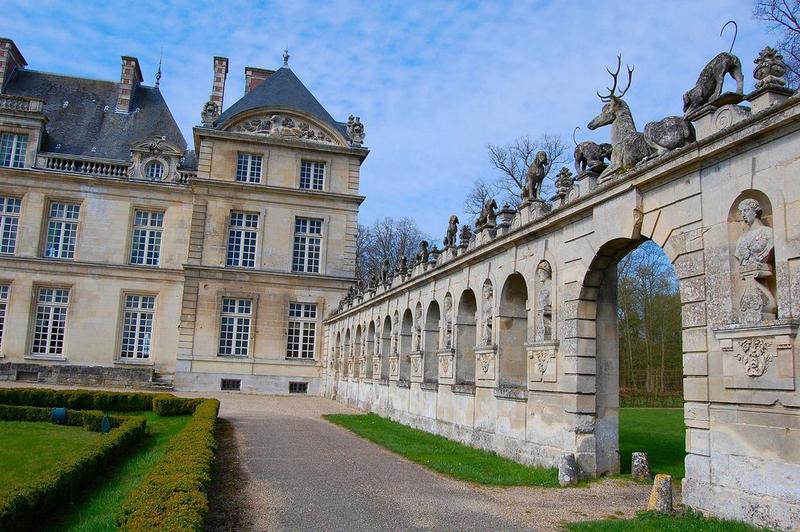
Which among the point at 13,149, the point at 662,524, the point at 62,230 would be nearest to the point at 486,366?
the point at 662,524

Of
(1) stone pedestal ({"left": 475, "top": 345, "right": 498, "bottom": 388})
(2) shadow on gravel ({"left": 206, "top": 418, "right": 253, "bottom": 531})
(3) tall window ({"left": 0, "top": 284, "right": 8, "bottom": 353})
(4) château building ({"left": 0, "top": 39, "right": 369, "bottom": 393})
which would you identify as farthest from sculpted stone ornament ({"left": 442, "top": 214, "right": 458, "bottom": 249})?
(3) tall window ({"left": 0, "top": 284, "right": 8, "bottom": 353})

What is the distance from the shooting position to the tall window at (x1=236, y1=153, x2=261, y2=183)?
103 feet

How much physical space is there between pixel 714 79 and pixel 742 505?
449 centimetres

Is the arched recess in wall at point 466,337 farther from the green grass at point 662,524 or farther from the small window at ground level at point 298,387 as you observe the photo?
the small window at ground level at point 298,387

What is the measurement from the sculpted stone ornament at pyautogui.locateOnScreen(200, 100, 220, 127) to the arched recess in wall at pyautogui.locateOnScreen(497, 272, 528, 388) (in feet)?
75.0

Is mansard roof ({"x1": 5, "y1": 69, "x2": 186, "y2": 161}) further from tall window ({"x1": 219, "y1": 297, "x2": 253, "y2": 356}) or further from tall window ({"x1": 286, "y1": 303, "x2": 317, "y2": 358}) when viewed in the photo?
tall window ({"x1": 286, "y1": 303, "x2": 317, "y2": 358})

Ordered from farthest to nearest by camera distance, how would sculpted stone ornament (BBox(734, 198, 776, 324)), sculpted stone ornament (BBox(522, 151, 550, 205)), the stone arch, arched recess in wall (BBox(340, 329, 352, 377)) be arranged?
arched recess in wall (BBox(340, 329, 352, 377)) < sculpted stone ornament (BBox(522, 151, 550, 205)) < the stone arch < sculpted stone ornament (BBox(734, 198, 776, 324))

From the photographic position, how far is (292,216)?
31672mm

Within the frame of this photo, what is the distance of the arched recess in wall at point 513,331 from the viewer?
1191cm

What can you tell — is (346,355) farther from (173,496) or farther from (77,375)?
(173,496)

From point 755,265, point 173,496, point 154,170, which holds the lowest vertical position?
point 173,496

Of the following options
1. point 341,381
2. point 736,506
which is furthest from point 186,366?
point 736,506

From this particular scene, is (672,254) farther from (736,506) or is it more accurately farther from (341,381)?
(341,381)

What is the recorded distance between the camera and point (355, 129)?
1300 inches
